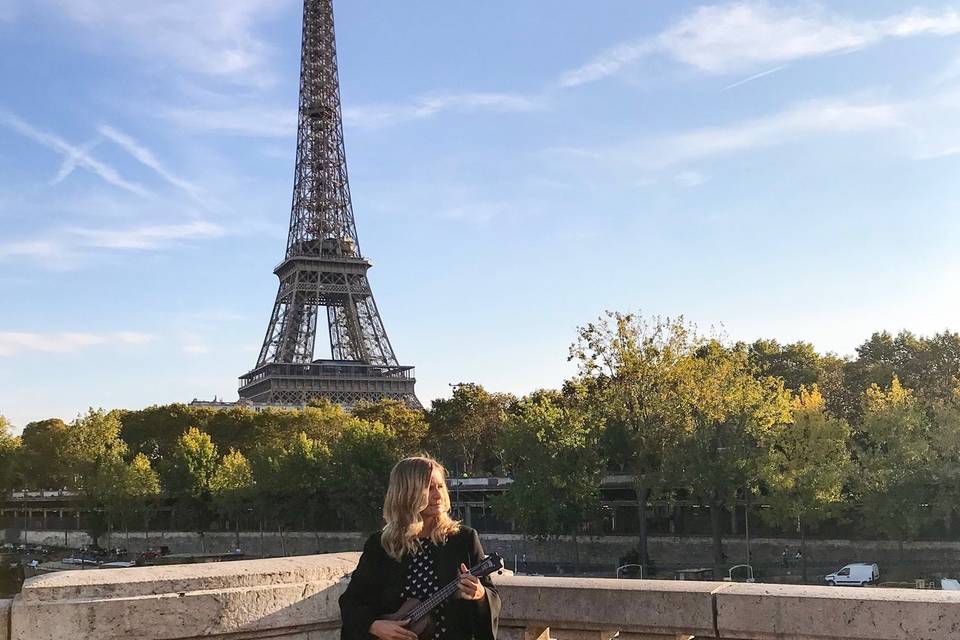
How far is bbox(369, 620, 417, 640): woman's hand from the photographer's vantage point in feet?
16.2

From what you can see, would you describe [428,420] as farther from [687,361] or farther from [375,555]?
[375,555]

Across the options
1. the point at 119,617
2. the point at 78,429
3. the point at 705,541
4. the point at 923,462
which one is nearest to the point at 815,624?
the point at 119,617

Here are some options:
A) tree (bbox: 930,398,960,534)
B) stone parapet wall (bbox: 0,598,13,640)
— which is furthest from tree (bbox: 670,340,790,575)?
stone parapet wall (bbox: 0,598,13,640)

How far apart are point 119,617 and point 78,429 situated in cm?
8756

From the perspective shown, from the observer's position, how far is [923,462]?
40.6m

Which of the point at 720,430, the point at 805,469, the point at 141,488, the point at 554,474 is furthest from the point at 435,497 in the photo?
the point at 141,488

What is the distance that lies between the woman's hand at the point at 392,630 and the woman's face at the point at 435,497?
55cm

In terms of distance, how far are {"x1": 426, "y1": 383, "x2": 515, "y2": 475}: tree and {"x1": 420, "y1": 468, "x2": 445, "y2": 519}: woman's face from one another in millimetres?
58744

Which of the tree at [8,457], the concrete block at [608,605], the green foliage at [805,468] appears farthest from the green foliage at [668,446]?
the concrete block at [608,605]

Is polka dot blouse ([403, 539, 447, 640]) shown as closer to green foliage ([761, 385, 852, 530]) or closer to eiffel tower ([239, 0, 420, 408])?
green foliage ([761, 385, 852, 530])

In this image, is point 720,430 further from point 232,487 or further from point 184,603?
point 184,603

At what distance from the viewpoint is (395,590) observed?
507cm

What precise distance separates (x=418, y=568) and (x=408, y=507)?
36cm

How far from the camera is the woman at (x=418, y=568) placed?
4.95m
